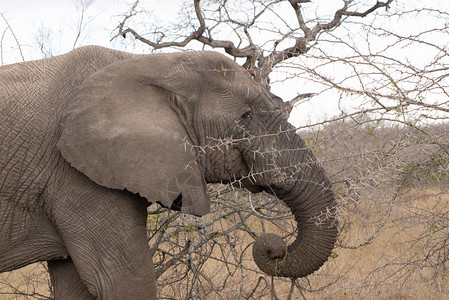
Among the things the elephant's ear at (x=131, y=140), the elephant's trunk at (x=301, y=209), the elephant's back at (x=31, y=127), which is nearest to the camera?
the elephant's ear at (x=131, y=140)

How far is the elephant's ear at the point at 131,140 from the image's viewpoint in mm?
3000

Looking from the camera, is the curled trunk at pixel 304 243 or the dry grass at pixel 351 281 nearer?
the curled trunk at pixel 304 243

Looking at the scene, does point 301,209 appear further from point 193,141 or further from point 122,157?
point 122,157

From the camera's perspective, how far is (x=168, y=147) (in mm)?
3070

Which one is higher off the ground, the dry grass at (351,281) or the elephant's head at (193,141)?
the elephant's head at (193,141)

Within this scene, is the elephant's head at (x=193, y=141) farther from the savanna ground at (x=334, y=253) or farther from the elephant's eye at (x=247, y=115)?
the savanna ground at (x=334, y=253)

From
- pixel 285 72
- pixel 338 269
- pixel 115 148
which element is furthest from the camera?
pixel 338 269

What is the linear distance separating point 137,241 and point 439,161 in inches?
78.0

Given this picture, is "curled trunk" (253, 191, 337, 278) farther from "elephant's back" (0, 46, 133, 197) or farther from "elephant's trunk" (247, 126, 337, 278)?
"elephant's back" (0, 46, 133, 197)

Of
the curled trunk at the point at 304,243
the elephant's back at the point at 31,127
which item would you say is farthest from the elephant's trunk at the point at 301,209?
the elephant's back at the point at 31,127

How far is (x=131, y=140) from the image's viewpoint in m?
3.02

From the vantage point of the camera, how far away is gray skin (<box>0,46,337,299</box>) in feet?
9.93

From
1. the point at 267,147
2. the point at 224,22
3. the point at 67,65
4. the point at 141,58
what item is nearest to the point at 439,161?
the point at 267,147

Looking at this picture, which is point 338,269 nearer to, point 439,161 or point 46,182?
point 439,161
